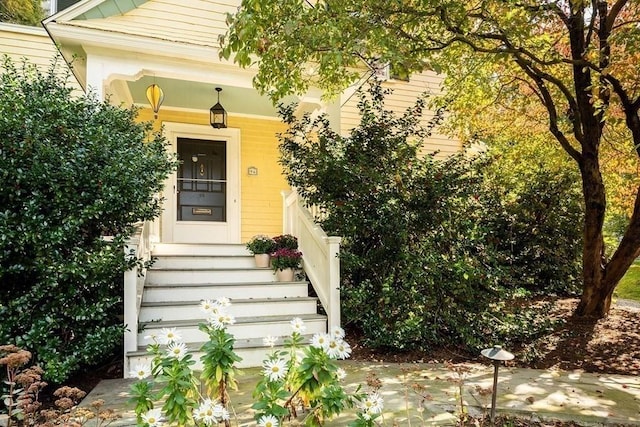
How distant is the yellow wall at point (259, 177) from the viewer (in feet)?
26.2

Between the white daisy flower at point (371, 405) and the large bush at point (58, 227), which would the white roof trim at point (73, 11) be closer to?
the large bush at point (58, 227)

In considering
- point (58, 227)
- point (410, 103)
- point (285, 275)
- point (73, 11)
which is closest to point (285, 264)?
point (285, 275)

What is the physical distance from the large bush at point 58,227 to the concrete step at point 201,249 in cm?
206

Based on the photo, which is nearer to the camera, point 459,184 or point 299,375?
point 299,375

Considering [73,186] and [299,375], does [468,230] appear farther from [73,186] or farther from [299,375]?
[73,186]

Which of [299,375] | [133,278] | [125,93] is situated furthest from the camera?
[125,93]

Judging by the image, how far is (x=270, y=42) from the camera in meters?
4.40

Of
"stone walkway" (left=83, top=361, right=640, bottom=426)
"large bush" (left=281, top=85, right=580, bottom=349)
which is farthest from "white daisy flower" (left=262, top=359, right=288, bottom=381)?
"large bush" (left=281, top=85, right=580, bottom=349)

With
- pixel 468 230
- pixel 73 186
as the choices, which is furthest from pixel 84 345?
pixel 468 230

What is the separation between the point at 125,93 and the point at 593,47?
680cm

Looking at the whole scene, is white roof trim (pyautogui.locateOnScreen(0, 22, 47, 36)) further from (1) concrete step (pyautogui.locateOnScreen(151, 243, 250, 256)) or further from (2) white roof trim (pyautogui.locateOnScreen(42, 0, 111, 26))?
(1) concrete step (pyautogui.locateOnScreen(151, 243, 250, 256))

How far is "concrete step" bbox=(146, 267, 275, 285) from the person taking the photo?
5.21m

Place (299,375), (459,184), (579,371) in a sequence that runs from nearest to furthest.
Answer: (299,375)
(579,371)
(459,184)

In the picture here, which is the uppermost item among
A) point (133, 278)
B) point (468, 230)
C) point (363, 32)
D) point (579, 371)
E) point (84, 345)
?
point (363, 32)
